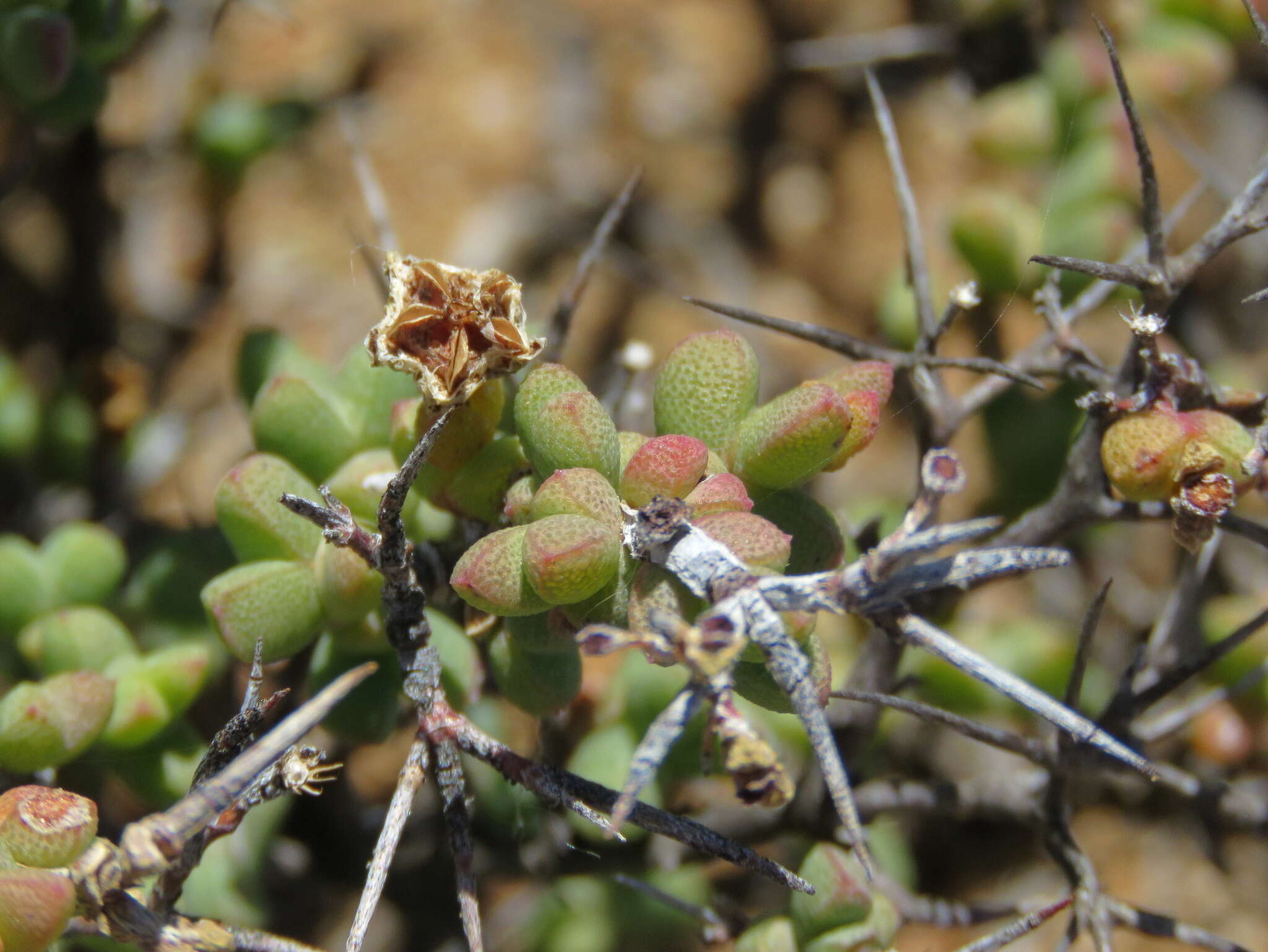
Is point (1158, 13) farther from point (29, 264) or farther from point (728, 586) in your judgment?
point (29, 264)

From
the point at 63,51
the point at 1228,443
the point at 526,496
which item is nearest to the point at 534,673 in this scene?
the point at 526,496

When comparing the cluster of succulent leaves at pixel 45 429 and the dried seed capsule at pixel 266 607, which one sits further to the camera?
the cluster of succulent leaves at pixel 45 429

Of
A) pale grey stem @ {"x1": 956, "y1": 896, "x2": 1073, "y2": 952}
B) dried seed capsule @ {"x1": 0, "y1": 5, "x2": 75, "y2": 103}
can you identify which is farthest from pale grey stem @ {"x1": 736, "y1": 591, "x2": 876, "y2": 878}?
dried seed capsule @ {"x1": 0, "y1": 5, "x2": 75, "y2": 103}

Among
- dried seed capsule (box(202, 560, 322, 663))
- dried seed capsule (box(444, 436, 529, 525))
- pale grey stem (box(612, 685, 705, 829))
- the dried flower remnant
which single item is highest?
the dried flower remnant

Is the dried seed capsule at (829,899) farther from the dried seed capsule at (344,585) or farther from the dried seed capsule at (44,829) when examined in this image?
the dried seed capsule at (44,829)

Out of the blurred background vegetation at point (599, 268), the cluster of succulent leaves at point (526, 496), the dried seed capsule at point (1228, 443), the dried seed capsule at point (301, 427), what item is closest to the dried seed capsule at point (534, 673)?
the cluster of succulent leaves at point (526, 496)

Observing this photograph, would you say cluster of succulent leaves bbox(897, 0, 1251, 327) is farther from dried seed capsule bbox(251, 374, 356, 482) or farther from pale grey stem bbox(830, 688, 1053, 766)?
dried seed capsule bbox(251, 374, 356, 482)
